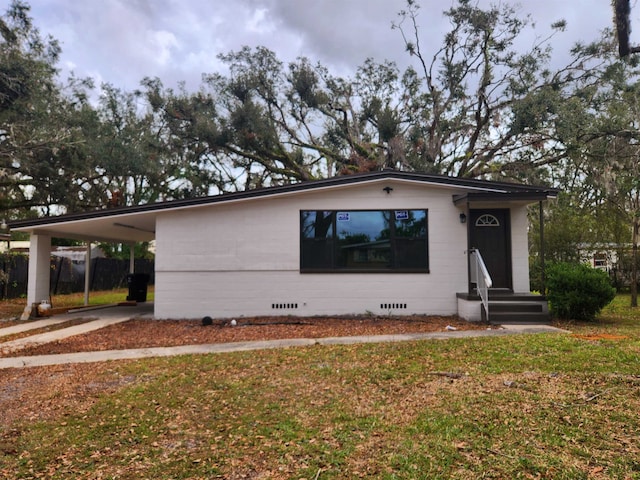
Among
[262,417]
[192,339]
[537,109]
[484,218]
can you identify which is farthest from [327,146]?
[262,417]

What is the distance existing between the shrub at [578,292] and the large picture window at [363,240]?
8.67ft

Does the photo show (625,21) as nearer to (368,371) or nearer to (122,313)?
(368,371)

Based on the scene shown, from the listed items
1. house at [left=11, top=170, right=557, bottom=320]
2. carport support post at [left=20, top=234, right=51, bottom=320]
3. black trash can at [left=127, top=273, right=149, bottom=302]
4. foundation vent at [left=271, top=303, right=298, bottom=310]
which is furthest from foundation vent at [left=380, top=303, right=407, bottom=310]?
black trash can at [left=127, top=273, right=149, bottom=302]

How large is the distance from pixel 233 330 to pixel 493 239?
6.12 metres

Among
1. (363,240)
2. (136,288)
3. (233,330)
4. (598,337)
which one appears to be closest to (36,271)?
(136,288)

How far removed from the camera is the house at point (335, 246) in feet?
30.7

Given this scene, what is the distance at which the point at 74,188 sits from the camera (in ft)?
55.8

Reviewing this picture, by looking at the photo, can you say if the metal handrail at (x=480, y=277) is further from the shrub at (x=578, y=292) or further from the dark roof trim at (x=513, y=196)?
the shrub at (x=578, y=292)

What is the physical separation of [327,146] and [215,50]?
22.3 ft

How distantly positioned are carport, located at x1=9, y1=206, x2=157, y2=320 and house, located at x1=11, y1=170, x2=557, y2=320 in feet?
0.19

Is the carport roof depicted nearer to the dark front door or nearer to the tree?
the dark front door

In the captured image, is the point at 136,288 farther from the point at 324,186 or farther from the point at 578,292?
the point at 578,292

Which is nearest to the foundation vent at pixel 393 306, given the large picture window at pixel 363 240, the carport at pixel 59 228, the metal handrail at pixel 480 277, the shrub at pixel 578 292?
the large picture window at pixel 363 240

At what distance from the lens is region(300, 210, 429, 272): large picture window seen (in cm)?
948
